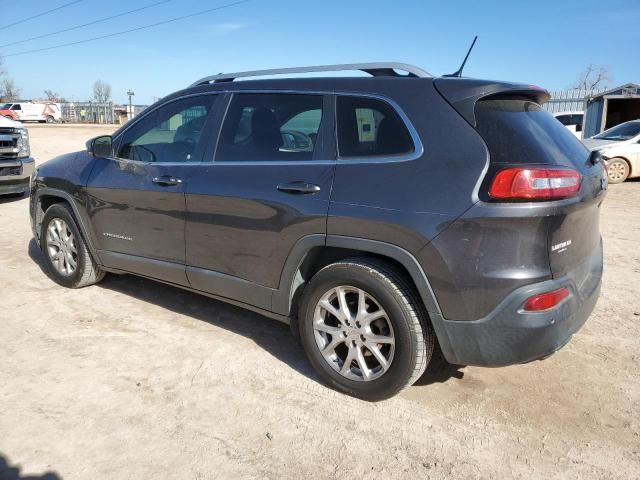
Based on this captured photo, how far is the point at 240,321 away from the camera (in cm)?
425

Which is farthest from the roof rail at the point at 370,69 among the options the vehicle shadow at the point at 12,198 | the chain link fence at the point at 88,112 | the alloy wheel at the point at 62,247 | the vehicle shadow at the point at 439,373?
Answer: the chain link fence at the point at 88,112

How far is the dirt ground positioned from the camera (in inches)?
101

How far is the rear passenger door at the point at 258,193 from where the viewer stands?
10.3 ft

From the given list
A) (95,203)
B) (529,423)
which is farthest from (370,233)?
(95,203)

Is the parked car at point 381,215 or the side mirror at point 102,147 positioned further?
the side mirror at point 102,147

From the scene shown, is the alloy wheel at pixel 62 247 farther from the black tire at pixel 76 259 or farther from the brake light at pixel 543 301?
the brake light at pixel 543 301

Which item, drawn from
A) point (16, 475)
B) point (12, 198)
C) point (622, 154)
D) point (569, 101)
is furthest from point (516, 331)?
point (569, 101)

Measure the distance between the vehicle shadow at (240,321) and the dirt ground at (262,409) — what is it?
19mm

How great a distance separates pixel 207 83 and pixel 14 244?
407 centimetres

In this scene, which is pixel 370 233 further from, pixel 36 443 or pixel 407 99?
pixel 36 443

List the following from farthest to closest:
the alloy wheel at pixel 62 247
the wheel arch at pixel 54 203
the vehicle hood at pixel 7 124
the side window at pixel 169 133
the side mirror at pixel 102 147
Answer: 1. the vehicle hood at pixel 7 124
2. the alloy wheel at pixel 62 247
3. the wheel arch at pixel 54 203
4. the side mirror at pixel 102 147
5. the side window at pixel 169 133

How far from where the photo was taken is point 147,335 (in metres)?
3.95

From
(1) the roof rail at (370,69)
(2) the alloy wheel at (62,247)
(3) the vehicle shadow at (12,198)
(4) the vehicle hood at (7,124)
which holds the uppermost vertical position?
(1) the roof rail at (370,69)

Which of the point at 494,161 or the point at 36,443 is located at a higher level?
the point at 494,161
